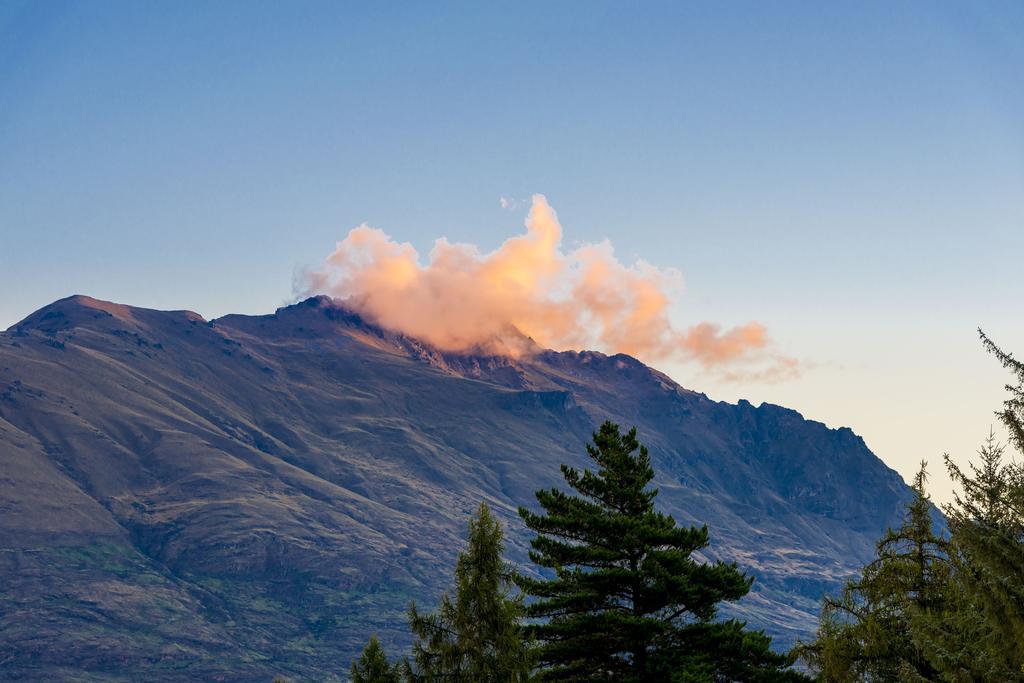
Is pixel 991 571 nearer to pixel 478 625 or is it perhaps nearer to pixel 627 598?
pixel 478 625

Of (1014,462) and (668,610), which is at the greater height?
(1014,462)

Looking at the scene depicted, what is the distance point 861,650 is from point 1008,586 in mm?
19111

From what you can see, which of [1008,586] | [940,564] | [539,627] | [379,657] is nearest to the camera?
[1008,586]

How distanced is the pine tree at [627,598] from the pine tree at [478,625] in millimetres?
2898

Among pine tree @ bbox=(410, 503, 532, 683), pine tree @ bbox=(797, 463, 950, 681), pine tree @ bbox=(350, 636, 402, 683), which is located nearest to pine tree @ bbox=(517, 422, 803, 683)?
pine tree @ bbox=(410, 503, 532, 683)

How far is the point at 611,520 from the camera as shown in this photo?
4578cm

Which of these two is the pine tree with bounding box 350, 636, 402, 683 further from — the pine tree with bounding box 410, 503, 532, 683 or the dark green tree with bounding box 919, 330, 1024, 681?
the dark green tree with bounding box 919, 330, 1024, 681

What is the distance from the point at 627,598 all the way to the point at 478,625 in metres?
9.53

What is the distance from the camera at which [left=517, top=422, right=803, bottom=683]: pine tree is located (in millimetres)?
44281

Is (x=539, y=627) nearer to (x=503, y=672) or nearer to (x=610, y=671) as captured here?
(x=610, y=671)

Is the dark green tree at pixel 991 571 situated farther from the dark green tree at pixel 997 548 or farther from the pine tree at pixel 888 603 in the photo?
the pine tree at pixel 888 603

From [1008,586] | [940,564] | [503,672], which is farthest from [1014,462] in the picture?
[503,672]

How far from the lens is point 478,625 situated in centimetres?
3922

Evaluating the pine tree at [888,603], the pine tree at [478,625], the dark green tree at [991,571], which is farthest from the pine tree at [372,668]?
the dark green tree at [991,571]
